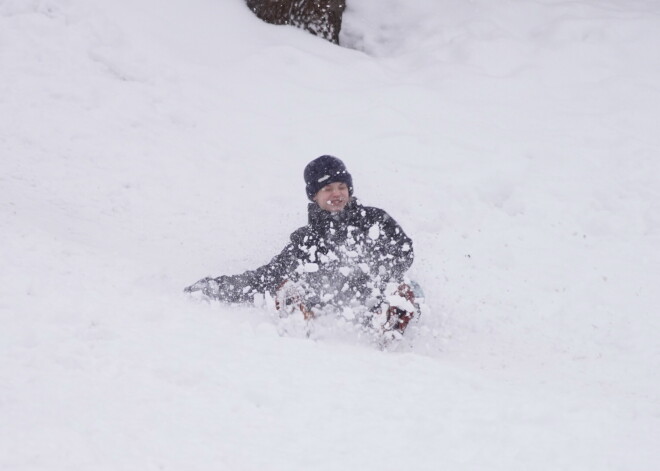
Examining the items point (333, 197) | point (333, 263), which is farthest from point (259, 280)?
point (333, 197)

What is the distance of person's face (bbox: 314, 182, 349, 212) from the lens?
4496mm

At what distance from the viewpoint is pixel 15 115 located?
588 cm

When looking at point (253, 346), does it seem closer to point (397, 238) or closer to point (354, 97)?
point (397, 238)

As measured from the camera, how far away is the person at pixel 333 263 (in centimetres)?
421

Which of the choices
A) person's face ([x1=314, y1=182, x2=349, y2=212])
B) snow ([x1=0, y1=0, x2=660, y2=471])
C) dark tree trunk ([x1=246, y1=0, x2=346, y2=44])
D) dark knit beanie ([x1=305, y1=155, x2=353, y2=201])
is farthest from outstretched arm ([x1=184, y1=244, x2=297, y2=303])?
dark tree trunk ([x1=246, y1=0, x2=346, y2=44])

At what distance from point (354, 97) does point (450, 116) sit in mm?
996

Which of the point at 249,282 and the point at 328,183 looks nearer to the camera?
the point at 249,282

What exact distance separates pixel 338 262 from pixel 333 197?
1.51 feet

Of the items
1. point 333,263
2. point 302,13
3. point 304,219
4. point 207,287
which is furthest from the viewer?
point 302,13

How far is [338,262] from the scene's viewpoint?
438cm

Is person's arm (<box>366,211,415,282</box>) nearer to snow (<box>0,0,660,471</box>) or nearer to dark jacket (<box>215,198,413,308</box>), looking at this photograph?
dark jacket (<box>215,198,413,308</box>)

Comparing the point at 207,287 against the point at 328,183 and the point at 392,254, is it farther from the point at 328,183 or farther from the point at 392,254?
the point at 392,254

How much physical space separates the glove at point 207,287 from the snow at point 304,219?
10 cm

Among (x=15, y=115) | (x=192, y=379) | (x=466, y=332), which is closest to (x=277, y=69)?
(x=15, y=115)
